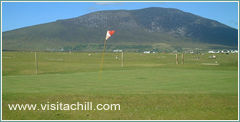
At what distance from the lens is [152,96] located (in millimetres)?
14312

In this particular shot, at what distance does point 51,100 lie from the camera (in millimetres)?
→ 13992

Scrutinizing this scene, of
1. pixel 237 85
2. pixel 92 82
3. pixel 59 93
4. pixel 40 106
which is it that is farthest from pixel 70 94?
pixel 237 85

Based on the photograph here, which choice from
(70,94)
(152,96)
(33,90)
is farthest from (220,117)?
(33,90)

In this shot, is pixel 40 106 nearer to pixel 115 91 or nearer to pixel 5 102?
pixel 5 102

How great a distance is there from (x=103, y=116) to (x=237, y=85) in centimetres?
717

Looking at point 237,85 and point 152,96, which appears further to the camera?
point 237,85

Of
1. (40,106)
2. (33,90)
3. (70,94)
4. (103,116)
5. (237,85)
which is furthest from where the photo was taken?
(237,85)

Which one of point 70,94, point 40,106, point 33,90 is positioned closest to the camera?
point 40,106

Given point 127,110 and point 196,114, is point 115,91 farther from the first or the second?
point 196,114

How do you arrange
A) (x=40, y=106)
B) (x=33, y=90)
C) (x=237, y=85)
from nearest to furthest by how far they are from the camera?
1. (x=40, y=106)
2. (x=33, y=90)
3. (x=237, y=85)

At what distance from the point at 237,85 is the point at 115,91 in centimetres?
561

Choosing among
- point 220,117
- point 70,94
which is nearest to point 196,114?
point 220,117

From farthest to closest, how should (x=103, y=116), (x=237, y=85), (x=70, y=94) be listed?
(x=237, y=85) → (x=70, y=94) → (x=103, y=116)

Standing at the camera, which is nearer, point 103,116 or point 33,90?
point 103,116
